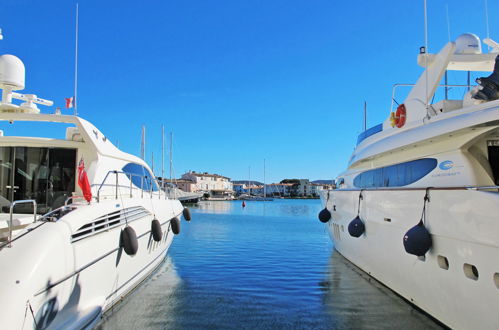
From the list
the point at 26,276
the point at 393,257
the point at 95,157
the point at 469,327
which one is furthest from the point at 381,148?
the point at 26,276

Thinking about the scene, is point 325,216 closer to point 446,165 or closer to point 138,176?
point 138,176

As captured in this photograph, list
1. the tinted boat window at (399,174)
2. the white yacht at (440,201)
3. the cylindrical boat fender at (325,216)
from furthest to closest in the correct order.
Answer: the cylindrical boat fender at (325,216)
the tinted boat window at (399,174)
the white yacht at (440,201)

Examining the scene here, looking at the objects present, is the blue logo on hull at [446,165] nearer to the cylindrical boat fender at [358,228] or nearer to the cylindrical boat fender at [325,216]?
the cylindrical boat fender at [358,228]

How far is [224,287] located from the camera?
9281 mm

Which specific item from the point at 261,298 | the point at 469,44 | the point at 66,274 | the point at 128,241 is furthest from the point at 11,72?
the point at 469,44

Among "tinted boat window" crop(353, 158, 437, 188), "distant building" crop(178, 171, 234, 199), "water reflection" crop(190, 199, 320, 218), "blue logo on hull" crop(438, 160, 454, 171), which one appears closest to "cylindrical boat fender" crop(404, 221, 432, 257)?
"blue logo on hull" crop(438, 160, 454, 171)

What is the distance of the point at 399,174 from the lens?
8750mm

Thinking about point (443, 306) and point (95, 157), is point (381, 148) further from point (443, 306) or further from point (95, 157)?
point (95, 157)

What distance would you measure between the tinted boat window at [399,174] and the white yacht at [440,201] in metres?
0.02

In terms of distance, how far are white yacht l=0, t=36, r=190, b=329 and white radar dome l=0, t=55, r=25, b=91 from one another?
0.7 inches

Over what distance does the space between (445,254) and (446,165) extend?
6.01 ft

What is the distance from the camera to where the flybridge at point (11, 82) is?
812 cm

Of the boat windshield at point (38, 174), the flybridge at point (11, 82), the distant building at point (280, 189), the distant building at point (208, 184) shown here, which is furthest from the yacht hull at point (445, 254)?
the distant building at point (280, 189)

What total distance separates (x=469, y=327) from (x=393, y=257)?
259 centimetres
